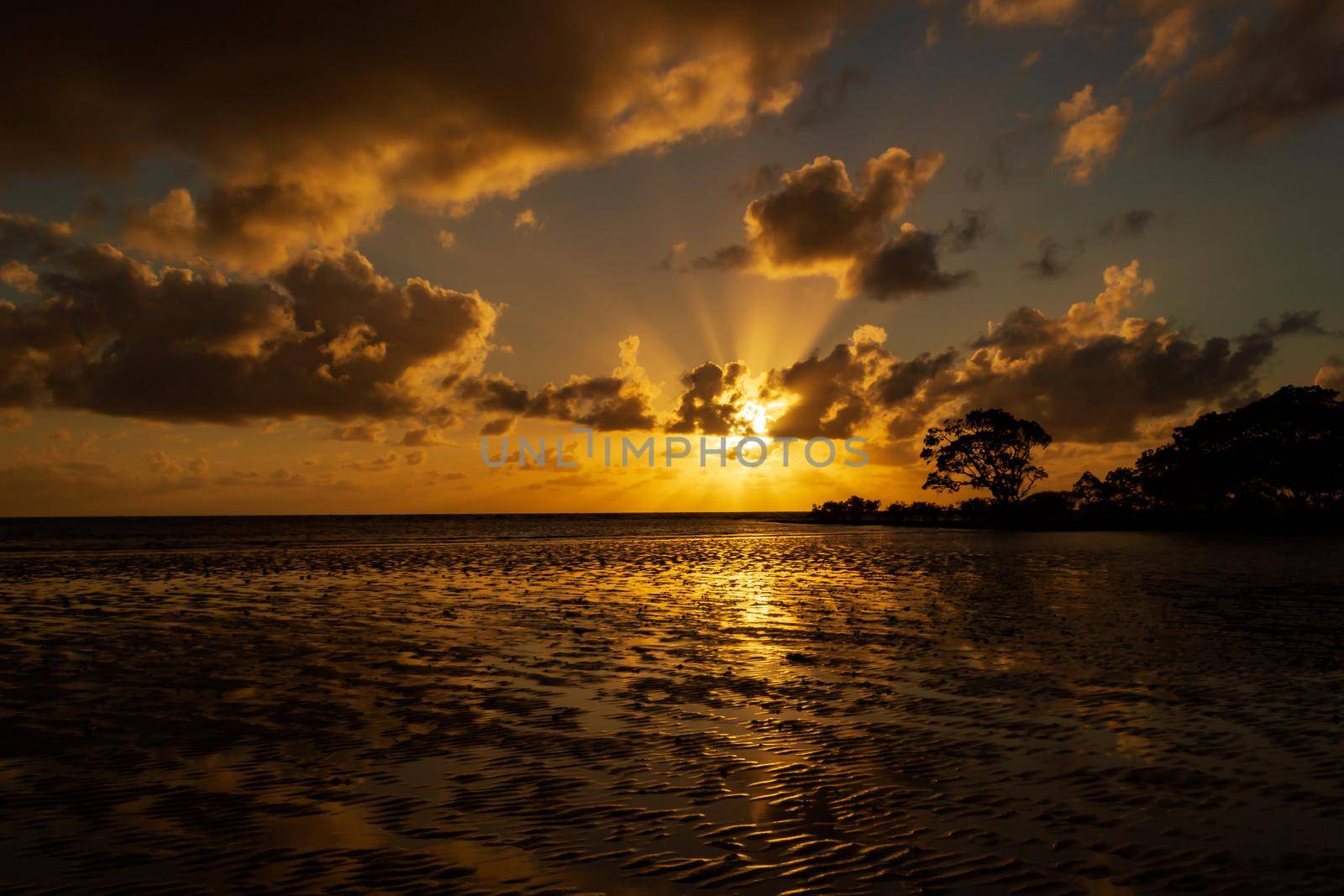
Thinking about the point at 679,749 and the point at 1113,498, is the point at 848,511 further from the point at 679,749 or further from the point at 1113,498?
the point at 679,749

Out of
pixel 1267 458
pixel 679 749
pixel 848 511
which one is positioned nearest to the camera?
pixel 679 749

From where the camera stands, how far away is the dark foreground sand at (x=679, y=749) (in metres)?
7.11

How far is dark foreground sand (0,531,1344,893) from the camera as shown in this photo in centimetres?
711

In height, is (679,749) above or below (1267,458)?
below

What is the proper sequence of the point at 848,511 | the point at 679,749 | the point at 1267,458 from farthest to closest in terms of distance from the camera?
the point at 848,511 → the point at 1267,458 → the point at 679,749

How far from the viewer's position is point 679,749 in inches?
421

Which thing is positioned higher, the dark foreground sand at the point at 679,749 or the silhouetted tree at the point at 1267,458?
the silhouetted tree at the point at 1267,458

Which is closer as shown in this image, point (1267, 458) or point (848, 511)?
point (1267, 458)

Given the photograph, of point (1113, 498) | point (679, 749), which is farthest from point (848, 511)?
point (679, 749)

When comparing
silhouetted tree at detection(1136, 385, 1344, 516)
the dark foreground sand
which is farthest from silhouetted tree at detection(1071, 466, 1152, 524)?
the dark foreground sand

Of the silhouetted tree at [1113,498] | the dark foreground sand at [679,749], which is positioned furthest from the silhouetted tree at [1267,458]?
the dark foreground sand at [679,749]

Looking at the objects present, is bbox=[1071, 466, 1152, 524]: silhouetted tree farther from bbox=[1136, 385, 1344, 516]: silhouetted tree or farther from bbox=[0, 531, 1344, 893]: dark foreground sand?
bbox=[0, 531, 1344, 893]: dark foreground sand

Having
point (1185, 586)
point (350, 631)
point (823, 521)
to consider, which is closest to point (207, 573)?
point (350, 631)

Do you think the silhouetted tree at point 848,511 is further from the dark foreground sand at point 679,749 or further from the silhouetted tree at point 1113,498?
the dark foreground sand at point 679,749
